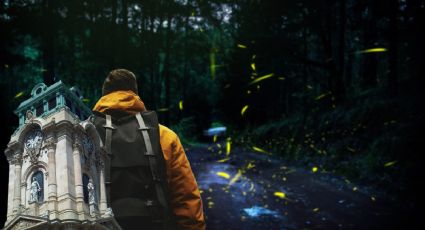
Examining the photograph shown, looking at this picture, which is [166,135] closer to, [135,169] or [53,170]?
[135,169]

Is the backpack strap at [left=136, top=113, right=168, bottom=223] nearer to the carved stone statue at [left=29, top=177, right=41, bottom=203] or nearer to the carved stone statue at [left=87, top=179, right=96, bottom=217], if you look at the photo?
the carved stone statue at [left=87, top=179, right=96, bottom=217]

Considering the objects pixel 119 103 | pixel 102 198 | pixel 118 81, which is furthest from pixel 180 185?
pixel 102 198

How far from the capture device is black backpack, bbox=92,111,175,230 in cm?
261

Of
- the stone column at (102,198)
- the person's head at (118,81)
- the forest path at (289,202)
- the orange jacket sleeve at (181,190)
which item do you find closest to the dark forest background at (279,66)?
the forest path at (289,202)

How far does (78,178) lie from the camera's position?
1740 millimetres

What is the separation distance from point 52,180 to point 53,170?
0.15 ft

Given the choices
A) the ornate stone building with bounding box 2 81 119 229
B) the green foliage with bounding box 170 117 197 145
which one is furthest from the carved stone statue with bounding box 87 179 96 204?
the green foliage with bounding box 170 117 197 145

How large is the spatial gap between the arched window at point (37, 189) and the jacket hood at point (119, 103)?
989 mm

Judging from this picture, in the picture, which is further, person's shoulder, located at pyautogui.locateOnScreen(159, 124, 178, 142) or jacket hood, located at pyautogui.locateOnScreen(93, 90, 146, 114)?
person's shoulder, located at pyautogui.locateOnScreen(159, 124, 178, 142)

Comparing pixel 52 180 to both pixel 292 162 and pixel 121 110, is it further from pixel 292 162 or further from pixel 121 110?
pixel 292 162

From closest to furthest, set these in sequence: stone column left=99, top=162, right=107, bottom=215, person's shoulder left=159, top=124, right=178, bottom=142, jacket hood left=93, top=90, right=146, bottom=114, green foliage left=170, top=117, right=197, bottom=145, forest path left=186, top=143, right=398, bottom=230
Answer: stone column left=99, top=162, right=107, bottom=215 < jacket hood left=93, top=90, right=146, bottom=114 < person's shoulder left=159, top=124, right=178, bottom=142 < forest path left=186, top=143, right=398, bottom=230 < green foliage left=170, top=117, right=197, bottom=145

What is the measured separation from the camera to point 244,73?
33812 mm

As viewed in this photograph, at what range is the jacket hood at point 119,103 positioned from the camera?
8.89ft

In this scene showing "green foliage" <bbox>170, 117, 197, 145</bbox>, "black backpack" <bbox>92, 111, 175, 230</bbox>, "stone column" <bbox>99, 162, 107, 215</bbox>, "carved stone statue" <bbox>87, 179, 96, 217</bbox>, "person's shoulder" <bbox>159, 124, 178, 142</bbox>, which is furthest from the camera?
"green foliage" <bbox>170, 117, 197, 145</bbox>
